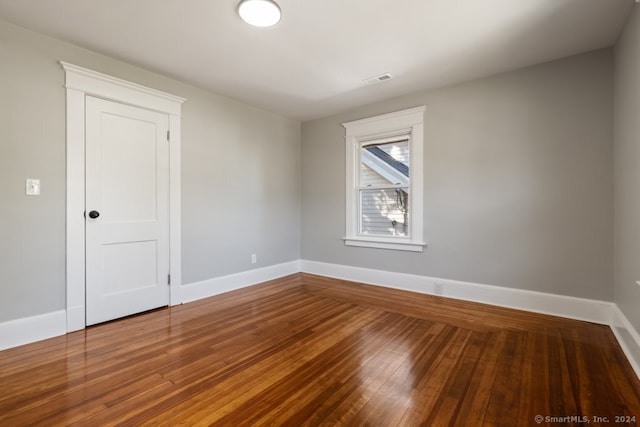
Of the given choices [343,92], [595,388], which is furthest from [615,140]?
[343,92]

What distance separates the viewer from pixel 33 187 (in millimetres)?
2424

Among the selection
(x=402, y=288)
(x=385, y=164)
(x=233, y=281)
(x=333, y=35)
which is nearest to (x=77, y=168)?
(x=233, y=281)

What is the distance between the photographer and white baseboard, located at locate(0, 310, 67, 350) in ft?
7.47

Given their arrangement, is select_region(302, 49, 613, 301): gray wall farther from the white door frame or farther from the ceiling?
the white door frame

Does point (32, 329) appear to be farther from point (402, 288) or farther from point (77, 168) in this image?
point (402, 288)

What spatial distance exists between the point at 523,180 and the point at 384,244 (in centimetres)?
175

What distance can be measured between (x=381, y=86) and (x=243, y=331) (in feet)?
10.1

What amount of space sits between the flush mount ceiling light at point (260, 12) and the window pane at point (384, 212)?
2556mm

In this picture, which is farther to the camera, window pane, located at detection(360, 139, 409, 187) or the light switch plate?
window pane, located at detection(360, 139, 409, 187)

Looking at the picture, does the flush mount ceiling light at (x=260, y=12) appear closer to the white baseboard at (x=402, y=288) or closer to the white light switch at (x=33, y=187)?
the white light switch at (x=33, y=187)

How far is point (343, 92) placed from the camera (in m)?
3.71

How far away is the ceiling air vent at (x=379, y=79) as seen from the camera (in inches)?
128

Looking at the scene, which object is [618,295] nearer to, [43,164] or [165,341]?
[165,341]

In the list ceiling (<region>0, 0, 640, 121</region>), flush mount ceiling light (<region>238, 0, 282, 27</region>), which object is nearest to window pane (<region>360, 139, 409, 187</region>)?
ceiling (<region>0, 0, 640, 121</region>)
